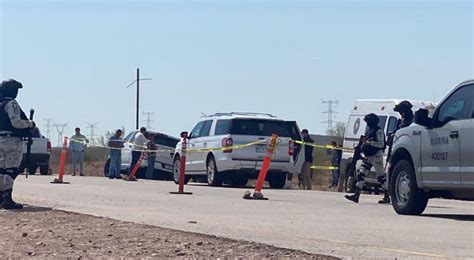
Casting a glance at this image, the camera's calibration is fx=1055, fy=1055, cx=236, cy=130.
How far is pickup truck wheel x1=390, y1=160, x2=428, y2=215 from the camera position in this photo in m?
14.8

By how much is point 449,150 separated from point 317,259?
557 centimetres

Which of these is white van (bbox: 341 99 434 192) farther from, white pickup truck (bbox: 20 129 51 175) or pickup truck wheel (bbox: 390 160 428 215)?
white pickup truck (bbox: 20 129 51 175)

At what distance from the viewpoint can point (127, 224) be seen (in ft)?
40.6

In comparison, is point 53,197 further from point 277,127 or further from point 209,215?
point 277,127

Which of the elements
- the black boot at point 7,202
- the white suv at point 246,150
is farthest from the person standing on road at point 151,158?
the black boot at point 7,202

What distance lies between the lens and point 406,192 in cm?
1498

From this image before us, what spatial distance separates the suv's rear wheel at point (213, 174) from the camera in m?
25.6

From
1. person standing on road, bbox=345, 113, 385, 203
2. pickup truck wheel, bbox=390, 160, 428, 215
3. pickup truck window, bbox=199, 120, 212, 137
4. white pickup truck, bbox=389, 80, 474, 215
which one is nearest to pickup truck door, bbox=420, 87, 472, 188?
white pickup truck, bbox=389, 80, 474, 215

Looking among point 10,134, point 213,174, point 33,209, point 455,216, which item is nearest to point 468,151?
point 455,216

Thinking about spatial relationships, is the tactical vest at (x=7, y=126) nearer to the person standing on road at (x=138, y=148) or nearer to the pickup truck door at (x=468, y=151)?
the pickup truck door at (x=468, y=151)

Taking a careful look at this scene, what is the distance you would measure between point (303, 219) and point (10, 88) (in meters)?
4.67

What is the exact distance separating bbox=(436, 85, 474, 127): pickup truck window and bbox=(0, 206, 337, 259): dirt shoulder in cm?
459

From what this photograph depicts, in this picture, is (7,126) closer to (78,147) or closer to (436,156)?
(436,156)

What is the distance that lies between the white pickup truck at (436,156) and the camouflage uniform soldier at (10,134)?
17.5ft
